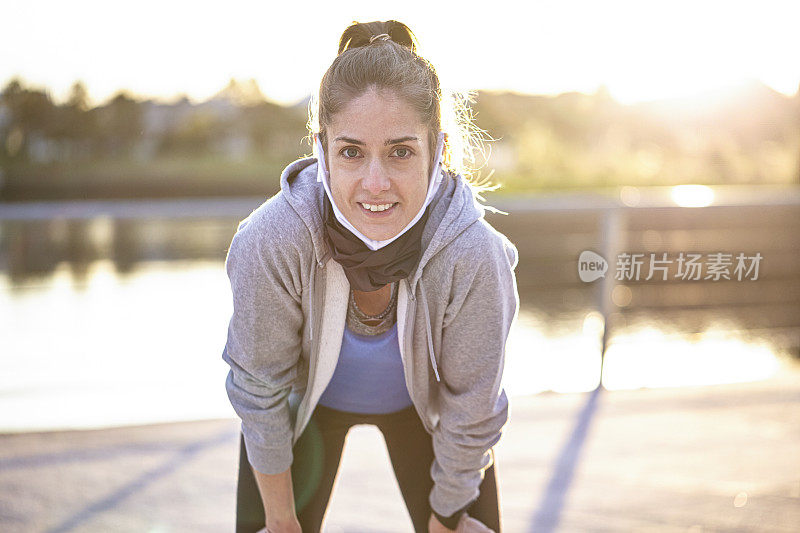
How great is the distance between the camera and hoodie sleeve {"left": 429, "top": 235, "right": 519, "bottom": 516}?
1.35 meters

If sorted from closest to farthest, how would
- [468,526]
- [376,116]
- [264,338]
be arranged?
[376,116], [264,338], [468,526]

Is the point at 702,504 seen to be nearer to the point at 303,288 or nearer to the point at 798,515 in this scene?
the point at 798,515

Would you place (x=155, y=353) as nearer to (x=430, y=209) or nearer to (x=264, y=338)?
(x=264, y=338)

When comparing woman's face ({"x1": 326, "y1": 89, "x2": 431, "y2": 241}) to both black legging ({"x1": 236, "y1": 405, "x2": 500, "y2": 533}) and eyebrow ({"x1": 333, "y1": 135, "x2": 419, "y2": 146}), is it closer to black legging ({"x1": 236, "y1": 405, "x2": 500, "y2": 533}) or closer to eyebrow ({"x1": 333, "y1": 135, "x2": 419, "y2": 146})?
eyebrow ({"x1": 333, "y1": 135, "x2": 419, "y2": 146})

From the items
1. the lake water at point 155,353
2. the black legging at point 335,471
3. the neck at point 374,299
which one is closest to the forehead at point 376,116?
the neck at point 374,299

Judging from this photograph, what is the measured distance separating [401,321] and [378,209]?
231mm

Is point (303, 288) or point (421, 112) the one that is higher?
point (421, 112)

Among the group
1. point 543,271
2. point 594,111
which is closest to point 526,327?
point 543,271

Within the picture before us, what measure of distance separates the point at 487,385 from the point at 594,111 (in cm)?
3615

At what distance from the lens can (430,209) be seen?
4.59ft

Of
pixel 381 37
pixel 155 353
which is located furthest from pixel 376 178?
pixel 155 353

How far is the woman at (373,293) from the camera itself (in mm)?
1297

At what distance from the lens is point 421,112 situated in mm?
1298

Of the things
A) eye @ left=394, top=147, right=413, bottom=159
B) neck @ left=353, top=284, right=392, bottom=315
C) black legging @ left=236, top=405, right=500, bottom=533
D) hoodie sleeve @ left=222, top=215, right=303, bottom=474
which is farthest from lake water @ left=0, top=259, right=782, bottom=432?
eye @ left=394, top=147, right=413, bottom=159
